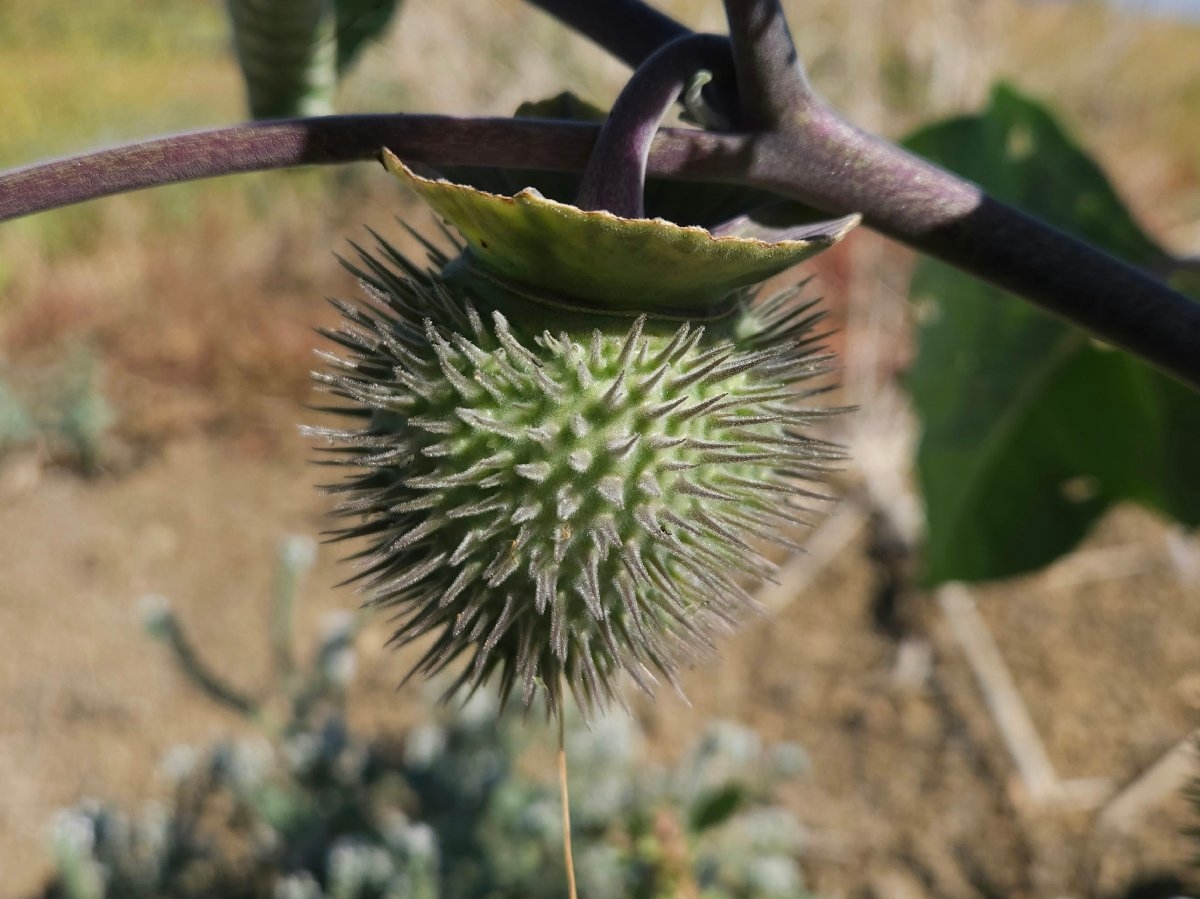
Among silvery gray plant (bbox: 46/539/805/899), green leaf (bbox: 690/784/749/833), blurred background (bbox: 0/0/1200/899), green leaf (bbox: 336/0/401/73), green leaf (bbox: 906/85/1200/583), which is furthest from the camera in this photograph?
blurred background (bbox: 0/0/1200/899)

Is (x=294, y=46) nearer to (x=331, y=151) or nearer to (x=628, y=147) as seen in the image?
(x=331, y=151)

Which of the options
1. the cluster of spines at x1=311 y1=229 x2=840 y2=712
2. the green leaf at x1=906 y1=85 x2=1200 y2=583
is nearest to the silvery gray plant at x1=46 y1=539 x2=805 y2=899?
the green leaf at x1=906 y1=85 x2=1200 y2=583

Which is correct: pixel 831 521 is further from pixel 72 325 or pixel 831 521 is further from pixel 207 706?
pixel 72 325

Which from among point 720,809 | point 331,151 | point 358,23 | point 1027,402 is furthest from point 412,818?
point 331,151

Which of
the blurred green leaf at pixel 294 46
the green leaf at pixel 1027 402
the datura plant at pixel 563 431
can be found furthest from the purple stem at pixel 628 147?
the green leaf at pixel 1027 402

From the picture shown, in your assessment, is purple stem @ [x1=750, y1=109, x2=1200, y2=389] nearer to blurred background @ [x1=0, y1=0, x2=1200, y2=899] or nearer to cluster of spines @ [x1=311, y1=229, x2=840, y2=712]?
cluster of spines @ [x1=311, y1=229, x2=840, y2=712]

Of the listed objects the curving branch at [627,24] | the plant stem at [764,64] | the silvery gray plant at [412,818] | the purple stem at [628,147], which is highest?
the curving branch at [627,24]

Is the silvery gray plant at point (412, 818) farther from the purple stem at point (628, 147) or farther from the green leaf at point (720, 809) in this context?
the purple stem at point (628, 147)

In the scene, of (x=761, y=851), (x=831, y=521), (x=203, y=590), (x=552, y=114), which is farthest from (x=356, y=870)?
(x=831, y=521)
